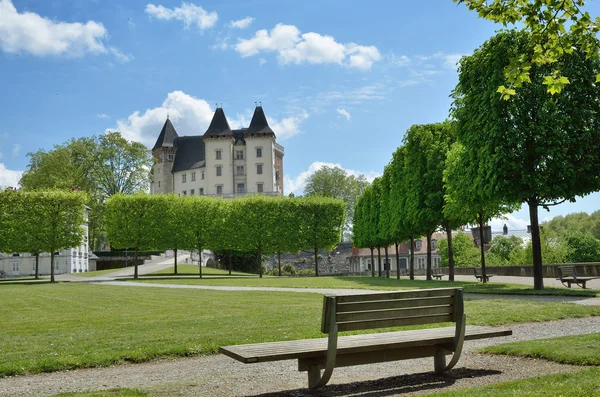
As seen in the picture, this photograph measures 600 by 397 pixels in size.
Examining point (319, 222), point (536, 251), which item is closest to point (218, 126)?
point (319, 222)

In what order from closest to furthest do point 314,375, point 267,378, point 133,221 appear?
point 314,375 < point 267,378 < point 133,221

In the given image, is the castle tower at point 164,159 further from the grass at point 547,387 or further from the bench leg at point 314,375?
the grass at point 547,387

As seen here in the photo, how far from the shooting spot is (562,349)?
8.90 meters

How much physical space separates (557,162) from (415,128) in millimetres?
20577

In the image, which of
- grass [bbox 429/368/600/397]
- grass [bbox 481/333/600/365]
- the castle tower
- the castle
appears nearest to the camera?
grass [bbox 429/368/600/397]

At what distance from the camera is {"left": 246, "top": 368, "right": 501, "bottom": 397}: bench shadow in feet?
23.3

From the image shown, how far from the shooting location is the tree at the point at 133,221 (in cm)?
6059

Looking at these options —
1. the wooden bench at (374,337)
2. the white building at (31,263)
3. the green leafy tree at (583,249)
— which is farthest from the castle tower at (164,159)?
the wooden bench at (374,337)

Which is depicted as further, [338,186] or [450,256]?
[338,186]

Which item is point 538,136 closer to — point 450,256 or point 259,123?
point 450,256

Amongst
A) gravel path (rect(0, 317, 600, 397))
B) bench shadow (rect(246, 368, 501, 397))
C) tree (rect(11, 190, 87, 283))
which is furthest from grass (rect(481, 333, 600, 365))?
tree (rect(11, 190, 87, 283))

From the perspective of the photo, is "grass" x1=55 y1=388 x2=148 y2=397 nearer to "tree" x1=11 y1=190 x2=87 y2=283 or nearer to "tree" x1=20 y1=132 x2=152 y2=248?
"tree" x1=11 y1=190 x2=87 y2=283

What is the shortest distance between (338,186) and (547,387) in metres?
109

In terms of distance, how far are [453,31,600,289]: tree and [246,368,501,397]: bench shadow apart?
672 inches
